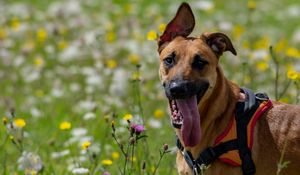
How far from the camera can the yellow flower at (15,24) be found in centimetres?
1252

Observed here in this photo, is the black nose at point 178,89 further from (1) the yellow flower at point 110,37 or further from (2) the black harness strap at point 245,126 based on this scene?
(1) the yellow flower at point 110,37

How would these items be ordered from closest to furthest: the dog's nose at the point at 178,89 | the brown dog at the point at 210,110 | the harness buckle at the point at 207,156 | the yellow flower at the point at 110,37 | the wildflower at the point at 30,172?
the dog's nose at the point at 178,89
the brown dog at the point at 210,110
the harness buckle at the point at 207,156
the wildflower at the point at 30,172
the yellow flower at the point at 110,37

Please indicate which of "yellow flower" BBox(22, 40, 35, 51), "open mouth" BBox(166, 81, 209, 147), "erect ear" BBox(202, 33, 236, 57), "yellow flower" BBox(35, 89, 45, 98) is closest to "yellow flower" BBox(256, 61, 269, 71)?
"yellow flower" BBox(35, 89, 45, 98)

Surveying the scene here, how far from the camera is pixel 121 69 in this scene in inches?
426

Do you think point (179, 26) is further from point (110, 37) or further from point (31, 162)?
point (110, 37)

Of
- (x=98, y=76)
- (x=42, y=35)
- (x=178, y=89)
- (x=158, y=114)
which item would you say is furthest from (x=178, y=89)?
(x=42, y=35)

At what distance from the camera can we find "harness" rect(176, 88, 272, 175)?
577 cm

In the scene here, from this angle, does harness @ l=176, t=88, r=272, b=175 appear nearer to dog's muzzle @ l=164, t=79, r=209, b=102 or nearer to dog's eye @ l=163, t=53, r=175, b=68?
dog's muzzle @ l=164, t=79, r=209, b=102

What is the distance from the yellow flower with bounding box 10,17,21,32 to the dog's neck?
7009 mm

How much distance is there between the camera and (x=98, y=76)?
33.7ft

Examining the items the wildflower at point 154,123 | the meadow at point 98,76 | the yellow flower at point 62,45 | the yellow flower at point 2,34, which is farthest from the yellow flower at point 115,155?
the yellow flower at point 2,34

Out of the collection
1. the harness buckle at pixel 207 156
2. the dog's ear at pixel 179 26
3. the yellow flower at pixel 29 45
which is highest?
the yellow flower at pixel 29 45

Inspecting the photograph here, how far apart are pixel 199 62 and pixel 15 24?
23.6 feet

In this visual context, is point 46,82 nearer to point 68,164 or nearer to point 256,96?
point 68,164
